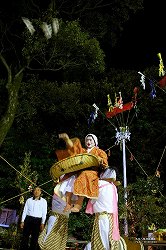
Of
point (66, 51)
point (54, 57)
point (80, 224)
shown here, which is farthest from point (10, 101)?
point (80, 224)

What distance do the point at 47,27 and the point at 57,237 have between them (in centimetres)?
660

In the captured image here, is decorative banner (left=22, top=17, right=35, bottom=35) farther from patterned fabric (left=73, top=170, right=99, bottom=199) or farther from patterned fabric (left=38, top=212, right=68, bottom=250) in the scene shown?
patterned fabric (left=38, top=212, right=68, bottom=250)

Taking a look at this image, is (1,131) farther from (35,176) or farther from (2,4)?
(2,4)

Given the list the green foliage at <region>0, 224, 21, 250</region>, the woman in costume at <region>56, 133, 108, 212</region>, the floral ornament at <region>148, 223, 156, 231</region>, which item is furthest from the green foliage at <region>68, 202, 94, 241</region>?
the woman in costume at <region>56, 133, 108, 212</region>

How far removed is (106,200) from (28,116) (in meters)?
7.81

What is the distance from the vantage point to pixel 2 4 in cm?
1061

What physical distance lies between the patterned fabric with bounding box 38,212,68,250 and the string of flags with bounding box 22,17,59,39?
636 cm

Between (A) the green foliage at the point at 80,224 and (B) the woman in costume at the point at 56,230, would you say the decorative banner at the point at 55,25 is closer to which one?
(A) the green foliage at the point at 80,224

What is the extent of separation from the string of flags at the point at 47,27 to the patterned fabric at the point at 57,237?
6357 millimetres

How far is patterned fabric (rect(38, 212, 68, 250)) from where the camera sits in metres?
3.80

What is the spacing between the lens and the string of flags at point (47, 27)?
9328mm

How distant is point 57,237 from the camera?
3.85m

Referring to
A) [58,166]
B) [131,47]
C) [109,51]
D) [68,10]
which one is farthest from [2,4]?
[58,166]

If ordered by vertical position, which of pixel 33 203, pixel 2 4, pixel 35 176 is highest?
pixel 2 4
